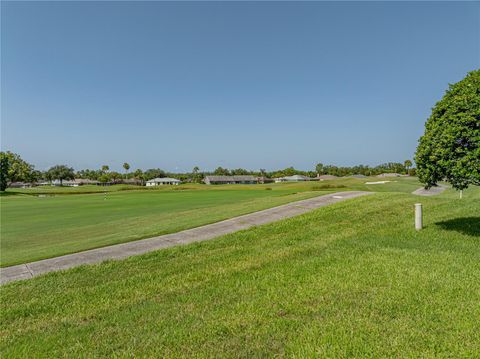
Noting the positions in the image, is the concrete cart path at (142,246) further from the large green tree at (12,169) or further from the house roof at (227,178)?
the house roof at (227,178)

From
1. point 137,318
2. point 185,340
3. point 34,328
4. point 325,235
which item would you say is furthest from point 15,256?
point 325,235

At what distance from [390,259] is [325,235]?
276 centimetres

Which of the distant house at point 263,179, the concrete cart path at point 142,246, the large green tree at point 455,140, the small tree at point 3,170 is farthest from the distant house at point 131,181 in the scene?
the large green tree at point 455,140

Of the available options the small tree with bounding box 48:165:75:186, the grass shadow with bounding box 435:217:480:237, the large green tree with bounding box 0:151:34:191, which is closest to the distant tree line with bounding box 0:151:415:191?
the small tree with bounding box 48:165:75:186

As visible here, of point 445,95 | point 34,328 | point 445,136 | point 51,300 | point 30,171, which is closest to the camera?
point 34,328

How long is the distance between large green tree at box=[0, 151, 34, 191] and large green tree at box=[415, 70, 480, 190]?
97.2 m

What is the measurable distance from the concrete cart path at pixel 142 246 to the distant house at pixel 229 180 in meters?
136

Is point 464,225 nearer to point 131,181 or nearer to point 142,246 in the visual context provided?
point 142,246

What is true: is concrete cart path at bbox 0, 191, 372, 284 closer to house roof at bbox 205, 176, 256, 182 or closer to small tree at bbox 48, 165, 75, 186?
house roof at bbox 205, 176, 256, 182

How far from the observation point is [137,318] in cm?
434

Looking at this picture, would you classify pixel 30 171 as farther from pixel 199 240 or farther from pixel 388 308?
pixel 388 308

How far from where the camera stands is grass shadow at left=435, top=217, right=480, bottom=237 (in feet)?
28.7

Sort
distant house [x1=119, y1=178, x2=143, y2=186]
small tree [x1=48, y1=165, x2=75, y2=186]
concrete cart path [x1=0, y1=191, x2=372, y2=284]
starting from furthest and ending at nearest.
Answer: distant house [x1=119, y1=178, x2=143, y2=186], small tree [x1=48, y1=165, x2=75, y2=186], concrete cart path [x1=0, y1=191, x2=372, y2=284]

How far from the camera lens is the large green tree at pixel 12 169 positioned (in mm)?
78062
